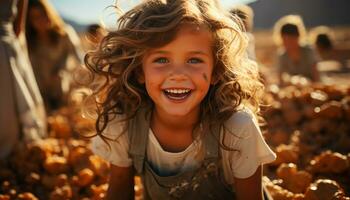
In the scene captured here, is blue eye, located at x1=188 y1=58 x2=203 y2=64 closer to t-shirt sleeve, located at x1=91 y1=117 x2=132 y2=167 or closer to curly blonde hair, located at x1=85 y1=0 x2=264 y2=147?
curly blonde hair, located at x1=85 y1=0 x2=264 y2=147

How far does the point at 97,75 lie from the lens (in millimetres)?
2207

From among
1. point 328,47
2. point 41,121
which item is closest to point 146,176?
point 41,121

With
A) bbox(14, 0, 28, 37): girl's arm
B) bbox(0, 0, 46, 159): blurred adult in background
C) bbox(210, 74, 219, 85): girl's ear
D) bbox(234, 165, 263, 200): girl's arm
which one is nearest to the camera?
bbox(234, 165, 263, 200): girl's arm

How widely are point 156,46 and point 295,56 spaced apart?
4.21 metres

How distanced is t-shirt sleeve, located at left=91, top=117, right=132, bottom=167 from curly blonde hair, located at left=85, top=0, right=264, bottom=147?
0.15ft

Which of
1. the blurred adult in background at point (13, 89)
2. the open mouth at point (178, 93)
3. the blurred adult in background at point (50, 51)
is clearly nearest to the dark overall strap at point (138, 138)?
the open mouth at point (178, 93)

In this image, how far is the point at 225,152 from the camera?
6.27 ft

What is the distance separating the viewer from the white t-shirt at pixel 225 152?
6.10ft

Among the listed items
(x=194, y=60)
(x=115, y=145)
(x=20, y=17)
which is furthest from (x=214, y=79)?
(x=20, y=17)

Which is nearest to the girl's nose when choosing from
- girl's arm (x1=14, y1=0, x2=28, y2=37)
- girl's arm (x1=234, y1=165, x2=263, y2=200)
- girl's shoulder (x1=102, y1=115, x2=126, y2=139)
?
girl's shoulder (x1=102, y1=115, x2=126, y2=139)

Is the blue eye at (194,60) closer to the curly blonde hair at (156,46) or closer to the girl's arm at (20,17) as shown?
the curly blonde hair at (156,46)

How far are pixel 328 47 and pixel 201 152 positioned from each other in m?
6.80

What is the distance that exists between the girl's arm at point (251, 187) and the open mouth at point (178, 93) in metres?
0.44

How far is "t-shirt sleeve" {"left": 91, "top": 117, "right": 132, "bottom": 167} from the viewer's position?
2037 millimetres
